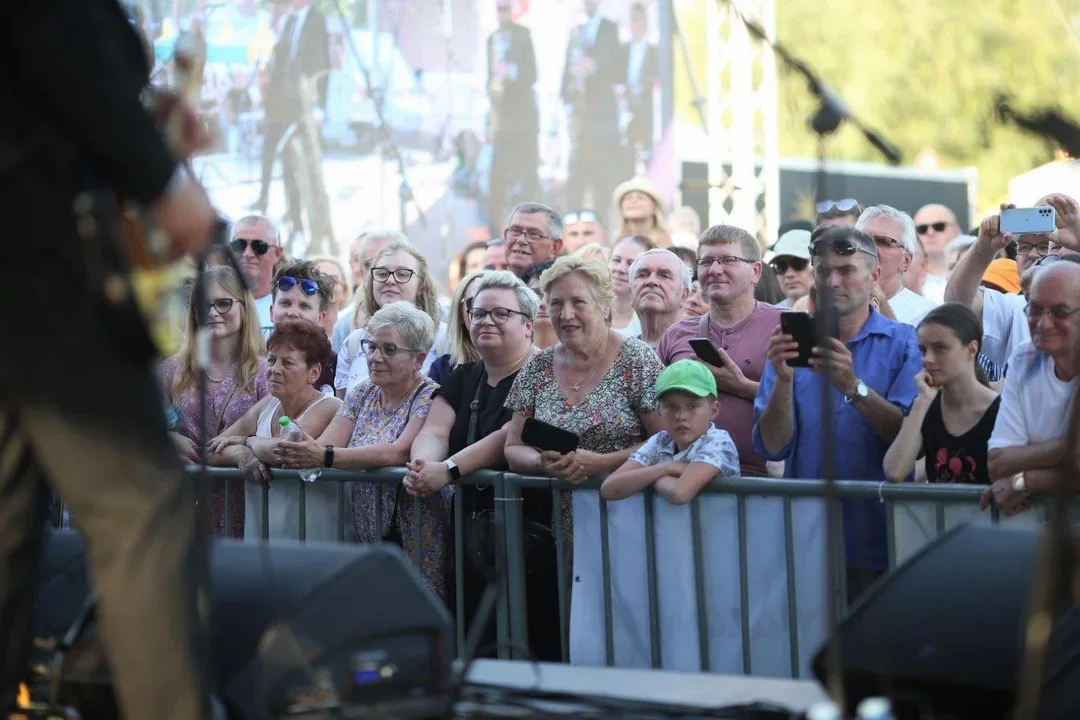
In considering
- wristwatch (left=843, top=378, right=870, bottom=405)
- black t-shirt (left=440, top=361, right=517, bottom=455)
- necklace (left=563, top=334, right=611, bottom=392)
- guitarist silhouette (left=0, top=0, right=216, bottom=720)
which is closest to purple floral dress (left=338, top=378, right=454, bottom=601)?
black t-shirt (left=440, top=361, right=517, bottom=455)

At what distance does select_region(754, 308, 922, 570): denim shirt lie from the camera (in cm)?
483

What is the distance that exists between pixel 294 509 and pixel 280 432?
1.11ft

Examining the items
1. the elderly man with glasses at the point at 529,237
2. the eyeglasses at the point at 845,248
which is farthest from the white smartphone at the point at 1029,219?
the elderly man with glasses at the point at 529,237

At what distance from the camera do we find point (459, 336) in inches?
251

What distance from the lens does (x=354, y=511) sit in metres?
5.73

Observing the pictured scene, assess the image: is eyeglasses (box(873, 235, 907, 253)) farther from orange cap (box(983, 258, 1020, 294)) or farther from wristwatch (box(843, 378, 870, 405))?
wristwatch (box(843, 378, 870, 405))

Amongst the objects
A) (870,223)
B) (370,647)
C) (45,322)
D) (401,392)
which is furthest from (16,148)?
(870,223)

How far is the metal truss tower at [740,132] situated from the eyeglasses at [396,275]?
5.55 metres

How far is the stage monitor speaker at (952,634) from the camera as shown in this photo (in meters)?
3.10

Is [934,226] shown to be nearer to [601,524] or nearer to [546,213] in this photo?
[546,213]

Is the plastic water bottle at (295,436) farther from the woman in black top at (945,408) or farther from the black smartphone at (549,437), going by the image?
the woman in black top at (945,408)

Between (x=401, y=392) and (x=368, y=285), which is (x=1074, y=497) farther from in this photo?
(x=368, y=285)

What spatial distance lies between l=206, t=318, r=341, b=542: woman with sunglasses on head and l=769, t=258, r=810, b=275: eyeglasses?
2.32 meters

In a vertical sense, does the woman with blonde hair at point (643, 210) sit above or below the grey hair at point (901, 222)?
above
